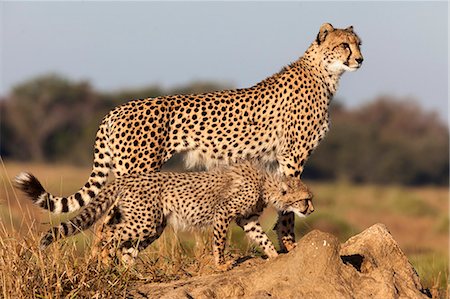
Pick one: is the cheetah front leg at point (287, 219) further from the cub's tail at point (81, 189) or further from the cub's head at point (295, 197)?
the cub's tail at point (81, 189)

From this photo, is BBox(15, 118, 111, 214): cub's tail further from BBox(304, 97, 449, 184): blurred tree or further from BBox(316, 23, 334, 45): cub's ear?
BBox(304, 97, 449, 184): blurred tree

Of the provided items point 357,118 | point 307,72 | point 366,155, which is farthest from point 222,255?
point 357,118

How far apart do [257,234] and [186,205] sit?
408 millimetres

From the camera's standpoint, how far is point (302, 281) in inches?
168

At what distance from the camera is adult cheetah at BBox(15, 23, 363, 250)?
554 centimetres

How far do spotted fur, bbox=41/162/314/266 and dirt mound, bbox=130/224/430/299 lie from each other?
49 centimetres

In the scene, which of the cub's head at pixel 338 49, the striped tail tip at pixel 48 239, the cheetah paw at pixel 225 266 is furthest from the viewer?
the cub's head at pixel 338 49

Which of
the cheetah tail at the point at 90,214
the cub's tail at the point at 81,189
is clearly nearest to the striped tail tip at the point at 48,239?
the cheetah tail at the point at 90,214

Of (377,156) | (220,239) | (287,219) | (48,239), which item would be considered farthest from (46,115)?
(48,239)

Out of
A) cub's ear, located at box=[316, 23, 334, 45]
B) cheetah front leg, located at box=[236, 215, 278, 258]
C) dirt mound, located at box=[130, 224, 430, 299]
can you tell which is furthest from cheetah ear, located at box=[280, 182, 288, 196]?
cub's ear, located at box=[316, 23, 334, 45]

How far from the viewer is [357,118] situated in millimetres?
38750

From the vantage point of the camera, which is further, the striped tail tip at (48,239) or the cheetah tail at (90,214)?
the cheetah tail at (90,214)

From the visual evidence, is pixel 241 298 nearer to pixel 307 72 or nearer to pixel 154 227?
pixel 154 227

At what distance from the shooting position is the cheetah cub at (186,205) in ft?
16.1
